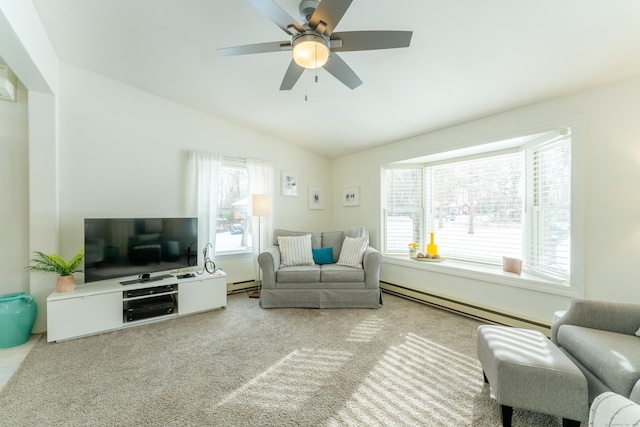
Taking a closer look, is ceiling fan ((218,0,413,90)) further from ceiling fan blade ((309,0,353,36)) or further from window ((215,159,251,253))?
window ((215,159,251,253))

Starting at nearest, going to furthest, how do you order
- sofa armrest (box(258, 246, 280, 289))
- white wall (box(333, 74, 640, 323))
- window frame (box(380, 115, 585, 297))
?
white wall (box(333, 74, 640, 323))
window frame (box(380, 115, 585, 297))
sofa armrest (box(258, 246, 280, 289))

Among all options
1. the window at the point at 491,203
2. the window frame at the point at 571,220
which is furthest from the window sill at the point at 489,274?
the window at the point at 491,203

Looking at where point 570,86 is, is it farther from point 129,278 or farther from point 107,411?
point 129,278

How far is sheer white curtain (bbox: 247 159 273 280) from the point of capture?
13.7ft

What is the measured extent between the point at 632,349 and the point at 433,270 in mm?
2057

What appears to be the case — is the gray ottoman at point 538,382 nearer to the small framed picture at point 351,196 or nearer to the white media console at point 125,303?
the white media console at point 125,303

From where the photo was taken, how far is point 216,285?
337 centimetres

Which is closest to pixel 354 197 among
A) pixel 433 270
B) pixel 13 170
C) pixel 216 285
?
pixel 433 270

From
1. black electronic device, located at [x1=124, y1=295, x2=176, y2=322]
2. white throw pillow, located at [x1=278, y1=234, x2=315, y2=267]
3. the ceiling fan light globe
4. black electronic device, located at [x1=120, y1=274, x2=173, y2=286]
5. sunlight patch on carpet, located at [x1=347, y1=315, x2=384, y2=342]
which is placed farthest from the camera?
white throw pillow, located at [x1=278, y1=234, x2=315, y2=267]

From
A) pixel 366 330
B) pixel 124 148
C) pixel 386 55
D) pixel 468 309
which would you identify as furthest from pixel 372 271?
pixel 124 148

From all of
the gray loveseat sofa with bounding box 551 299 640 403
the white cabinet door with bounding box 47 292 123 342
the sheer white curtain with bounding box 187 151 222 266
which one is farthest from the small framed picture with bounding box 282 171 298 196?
the gray loveseat sofa with bounding box 551 299 640 403

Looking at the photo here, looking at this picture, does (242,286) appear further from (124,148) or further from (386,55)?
(386,55)

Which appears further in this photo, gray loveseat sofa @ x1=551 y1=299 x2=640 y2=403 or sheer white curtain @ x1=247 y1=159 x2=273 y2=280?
sheer white curtain @ x1=247 y1=159 x2=273 y2=280

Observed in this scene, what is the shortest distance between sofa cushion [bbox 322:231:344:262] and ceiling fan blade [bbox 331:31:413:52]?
2925 millimetres
